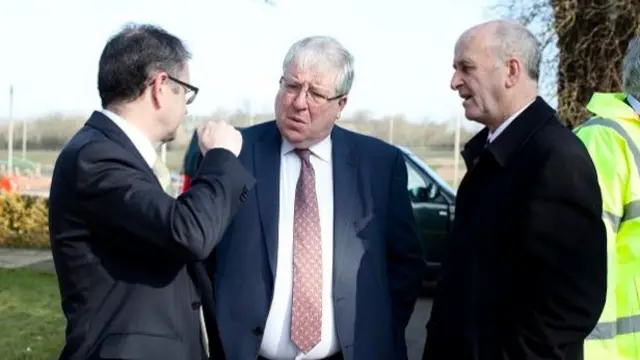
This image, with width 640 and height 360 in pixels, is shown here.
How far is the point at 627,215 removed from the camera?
242 cm

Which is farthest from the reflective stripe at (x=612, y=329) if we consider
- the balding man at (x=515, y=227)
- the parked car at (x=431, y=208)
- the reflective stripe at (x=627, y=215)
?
the parked car at (x=431, y=208)

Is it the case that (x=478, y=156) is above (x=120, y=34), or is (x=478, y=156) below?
below

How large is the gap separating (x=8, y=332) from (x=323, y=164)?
16.0 feet

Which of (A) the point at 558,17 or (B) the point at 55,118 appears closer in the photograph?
(A) the point at 558,17

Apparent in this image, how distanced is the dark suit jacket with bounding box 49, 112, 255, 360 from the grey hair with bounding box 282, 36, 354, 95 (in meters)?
0.73

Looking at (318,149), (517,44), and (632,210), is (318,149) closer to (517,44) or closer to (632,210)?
(517,44)

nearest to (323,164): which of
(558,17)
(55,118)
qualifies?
(558,17)

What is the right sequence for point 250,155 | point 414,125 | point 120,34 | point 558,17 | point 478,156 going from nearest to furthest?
point 120,34, point 478,156, point 250,155, point 558,17, point 414,125

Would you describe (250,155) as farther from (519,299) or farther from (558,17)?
(558,17)

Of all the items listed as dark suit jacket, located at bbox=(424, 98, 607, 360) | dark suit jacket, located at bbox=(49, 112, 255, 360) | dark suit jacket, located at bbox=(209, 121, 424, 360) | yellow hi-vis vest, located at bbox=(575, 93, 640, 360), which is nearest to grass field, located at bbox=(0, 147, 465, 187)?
dark suit jacket, located at bbox=(209, 121, 424, 360)

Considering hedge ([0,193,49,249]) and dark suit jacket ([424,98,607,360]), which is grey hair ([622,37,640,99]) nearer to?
dark suit jacket ([424,98,607,360])

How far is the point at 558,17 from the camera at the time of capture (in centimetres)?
824

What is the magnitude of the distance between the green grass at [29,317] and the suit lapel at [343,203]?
3.92 m

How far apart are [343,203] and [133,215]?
967mm
